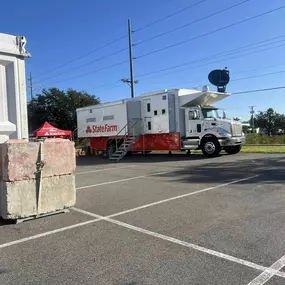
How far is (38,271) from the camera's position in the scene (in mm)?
3492

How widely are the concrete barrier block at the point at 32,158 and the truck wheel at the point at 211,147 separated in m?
12.3

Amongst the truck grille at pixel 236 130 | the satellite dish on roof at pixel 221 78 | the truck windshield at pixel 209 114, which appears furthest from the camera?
the satellite dish on roof at pixel 221 78

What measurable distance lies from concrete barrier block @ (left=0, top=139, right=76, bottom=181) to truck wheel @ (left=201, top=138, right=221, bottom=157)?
12.3m

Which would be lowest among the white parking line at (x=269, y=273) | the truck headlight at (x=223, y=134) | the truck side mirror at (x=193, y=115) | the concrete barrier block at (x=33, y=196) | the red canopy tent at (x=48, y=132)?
the white parking line at (x=269, y=273)

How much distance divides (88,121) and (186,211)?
18.8 m

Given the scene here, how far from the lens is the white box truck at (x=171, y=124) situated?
58.0 ft

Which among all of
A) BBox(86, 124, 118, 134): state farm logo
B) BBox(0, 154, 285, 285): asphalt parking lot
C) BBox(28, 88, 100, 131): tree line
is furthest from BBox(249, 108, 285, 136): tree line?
BBox(0, 154, 285, 285): asphalt parking lot

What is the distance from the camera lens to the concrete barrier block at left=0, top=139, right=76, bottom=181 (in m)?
5.20

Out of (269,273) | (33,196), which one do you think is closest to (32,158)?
(33,196)

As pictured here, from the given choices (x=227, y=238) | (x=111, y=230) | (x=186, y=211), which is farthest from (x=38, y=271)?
(x=186, y=211)

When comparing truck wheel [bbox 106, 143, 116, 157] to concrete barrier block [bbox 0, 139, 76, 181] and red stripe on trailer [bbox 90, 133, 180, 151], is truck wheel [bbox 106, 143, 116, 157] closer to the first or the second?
red stripe on trailer [bbox 90, 133, 180, 151]

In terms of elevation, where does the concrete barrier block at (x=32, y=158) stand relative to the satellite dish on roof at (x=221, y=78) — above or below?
below

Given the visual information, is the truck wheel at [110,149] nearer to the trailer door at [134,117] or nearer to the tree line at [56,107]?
the trailer door at [134,117]

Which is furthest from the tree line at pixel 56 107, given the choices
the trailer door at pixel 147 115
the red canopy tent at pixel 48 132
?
the trailer door at pixel 147 115
